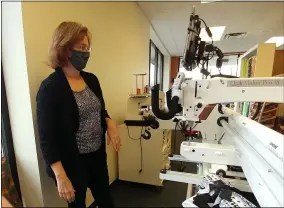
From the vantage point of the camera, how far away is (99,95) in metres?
1.19

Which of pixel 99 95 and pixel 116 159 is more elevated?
pixel 99 95

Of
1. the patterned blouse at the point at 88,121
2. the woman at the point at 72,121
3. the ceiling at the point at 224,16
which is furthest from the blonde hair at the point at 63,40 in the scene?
the ceiling at the point at 224,16

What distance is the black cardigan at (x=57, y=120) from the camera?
34.9 inches

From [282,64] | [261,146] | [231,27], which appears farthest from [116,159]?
[231,27]

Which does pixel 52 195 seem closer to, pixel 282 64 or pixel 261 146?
Answer: pixel 261 146

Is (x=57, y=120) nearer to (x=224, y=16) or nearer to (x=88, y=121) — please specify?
(x=88, y=121)

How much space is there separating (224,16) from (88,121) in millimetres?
3361

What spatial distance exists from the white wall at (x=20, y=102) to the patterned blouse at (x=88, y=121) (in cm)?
34

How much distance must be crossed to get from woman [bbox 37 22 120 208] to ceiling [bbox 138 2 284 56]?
2.26 m

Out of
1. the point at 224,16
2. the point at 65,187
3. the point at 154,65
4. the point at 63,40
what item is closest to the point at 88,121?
the point at 65,187

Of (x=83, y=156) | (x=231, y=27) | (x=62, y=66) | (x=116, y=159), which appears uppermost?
(x=231, y=27)

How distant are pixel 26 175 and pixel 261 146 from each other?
1355mm

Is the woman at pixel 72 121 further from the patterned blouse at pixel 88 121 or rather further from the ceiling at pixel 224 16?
the ceiling at pixel 224 16

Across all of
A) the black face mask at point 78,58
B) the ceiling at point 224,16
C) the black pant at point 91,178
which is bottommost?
the black pant at point 91,178
